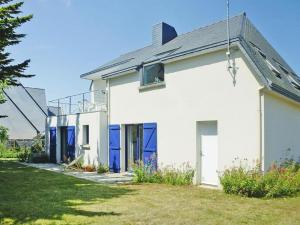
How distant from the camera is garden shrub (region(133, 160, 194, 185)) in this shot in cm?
1315

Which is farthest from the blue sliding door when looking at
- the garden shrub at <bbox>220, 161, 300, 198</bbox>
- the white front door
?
the garden shrub at <bbox>220, 161, 300, 198</bbox>

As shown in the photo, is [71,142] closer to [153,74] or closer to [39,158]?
[39,158]

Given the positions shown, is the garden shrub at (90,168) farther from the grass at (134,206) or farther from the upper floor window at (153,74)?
the upper floor window at (153,74)

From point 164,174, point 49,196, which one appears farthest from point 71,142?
point 49,196

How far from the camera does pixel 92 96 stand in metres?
21.1

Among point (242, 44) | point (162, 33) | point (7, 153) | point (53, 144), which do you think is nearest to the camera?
point (242, 44)

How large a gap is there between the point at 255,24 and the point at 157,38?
573cm

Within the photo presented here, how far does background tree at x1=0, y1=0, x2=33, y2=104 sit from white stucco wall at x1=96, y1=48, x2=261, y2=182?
710 cm

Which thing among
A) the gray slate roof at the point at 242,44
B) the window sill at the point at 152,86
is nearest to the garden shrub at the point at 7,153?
the gray slate roof at the point at 242,44

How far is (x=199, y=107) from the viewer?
13.1 meters

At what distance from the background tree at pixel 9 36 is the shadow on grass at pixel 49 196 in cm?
702

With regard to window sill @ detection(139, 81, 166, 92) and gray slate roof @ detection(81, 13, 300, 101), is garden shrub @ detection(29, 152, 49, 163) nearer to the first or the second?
gray slate roof @ detection(81, 13, 300, 101)

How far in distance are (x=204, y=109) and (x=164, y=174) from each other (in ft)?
11.0

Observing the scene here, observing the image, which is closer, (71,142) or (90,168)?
(90,168)
